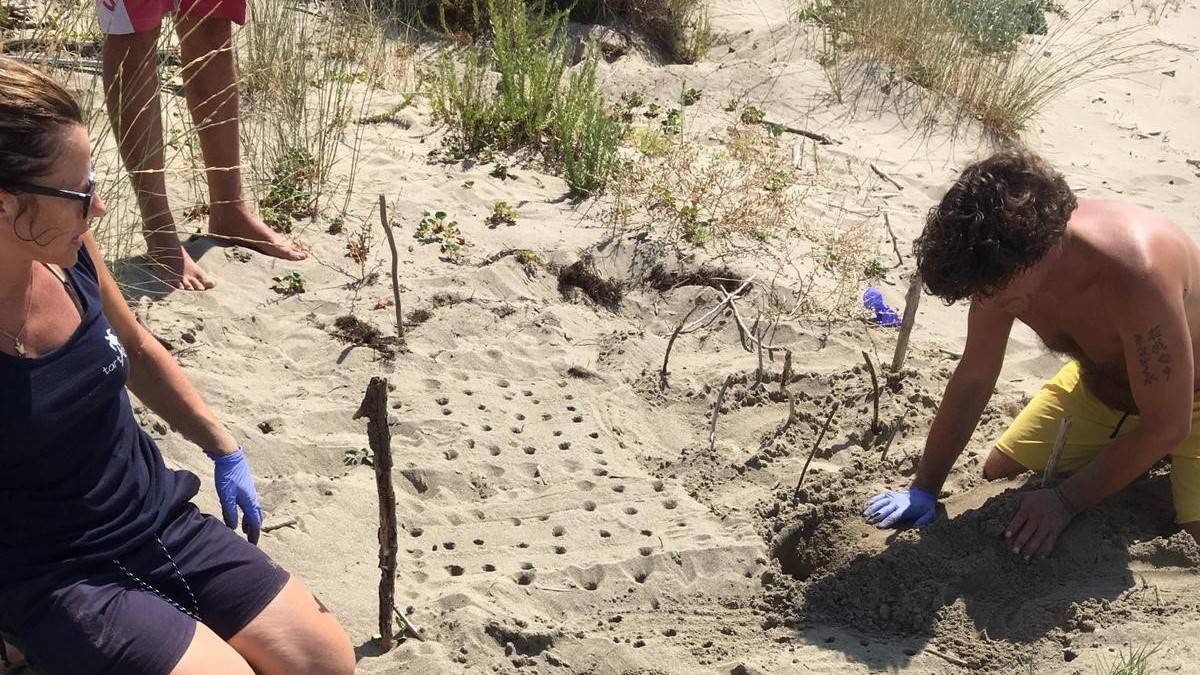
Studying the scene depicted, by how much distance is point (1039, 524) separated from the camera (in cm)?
320

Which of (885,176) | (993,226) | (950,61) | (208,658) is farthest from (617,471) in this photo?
(950,61)

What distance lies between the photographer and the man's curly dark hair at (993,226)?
106 inches

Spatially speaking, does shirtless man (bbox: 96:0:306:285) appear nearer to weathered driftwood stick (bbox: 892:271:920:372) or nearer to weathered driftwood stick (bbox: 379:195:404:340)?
weathered driftwood stick (bbox: 379:195:404:340)

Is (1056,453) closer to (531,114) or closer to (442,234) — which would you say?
(442,234)

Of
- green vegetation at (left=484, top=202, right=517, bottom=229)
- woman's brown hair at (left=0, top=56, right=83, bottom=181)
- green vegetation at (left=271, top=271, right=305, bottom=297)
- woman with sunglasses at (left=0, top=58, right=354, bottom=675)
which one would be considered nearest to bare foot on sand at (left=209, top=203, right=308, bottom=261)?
green vegetation at (left=271, top=271, right=305, bottom=297)

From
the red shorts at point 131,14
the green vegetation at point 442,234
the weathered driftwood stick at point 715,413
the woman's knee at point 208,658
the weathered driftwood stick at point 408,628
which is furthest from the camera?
the green vegetation at point 442,234

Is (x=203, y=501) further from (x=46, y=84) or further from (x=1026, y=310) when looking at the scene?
(x=1026, y=310)

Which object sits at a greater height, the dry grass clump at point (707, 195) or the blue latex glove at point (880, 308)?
the dry grass clump at point (707, 195)

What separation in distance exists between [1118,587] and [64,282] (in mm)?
2759

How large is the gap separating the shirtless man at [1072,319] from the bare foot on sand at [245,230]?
251 cm

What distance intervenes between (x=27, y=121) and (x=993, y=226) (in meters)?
2.08

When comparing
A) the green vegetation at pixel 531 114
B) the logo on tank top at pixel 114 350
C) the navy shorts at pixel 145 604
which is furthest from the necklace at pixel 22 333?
the green vegetation at pixel 531 114

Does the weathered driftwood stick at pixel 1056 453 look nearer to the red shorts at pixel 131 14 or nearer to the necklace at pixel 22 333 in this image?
the necklace at pixel 22 333

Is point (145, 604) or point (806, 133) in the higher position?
point (806, 133)
